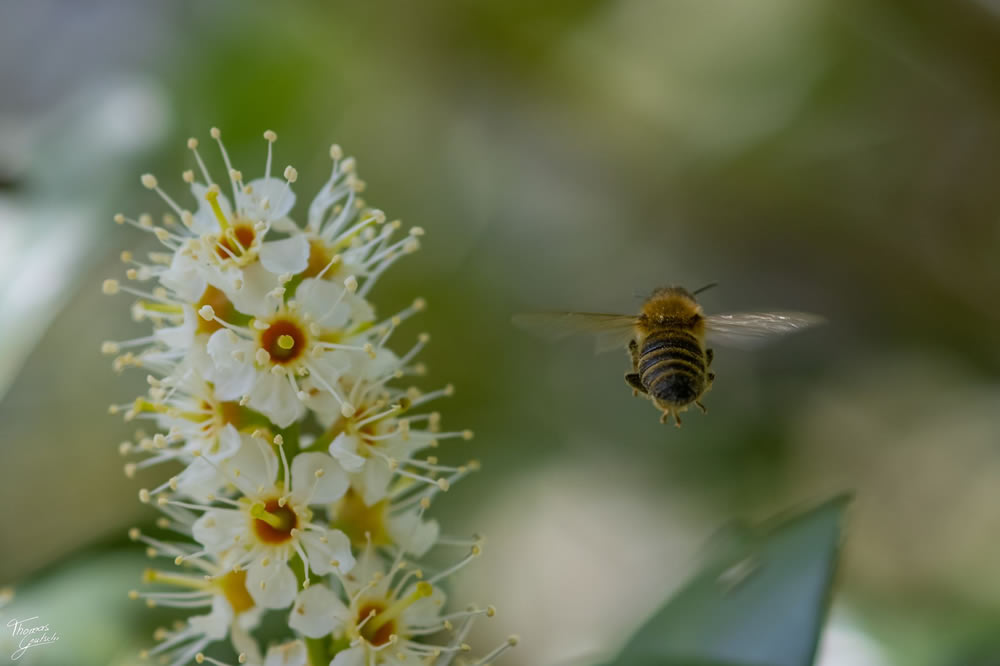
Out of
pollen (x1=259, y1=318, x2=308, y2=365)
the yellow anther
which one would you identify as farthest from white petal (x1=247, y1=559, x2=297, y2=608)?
the yellow anther

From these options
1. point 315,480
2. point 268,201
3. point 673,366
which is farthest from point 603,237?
point 315,480

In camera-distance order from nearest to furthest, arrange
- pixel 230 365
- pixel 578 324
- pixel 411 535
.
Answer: pixel 230 365, pixel 411 535, pixel 578 324

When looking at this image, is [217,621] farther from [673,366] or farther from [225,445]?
[673,366]

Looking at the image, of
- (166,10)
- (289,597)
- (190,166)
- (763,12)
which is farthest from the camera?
(763,12)

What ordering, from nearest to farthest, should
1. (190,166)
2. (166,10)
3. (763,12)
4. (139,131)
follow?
(139,131) → (190,166) → (166,10) → (763,12)

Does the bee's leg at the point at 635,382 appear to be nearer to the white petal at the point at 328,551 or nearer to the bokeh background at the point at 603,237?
the white petal at the point at 328,551

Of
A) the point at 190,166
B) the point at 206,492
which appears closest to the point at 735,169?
the point at 190,166

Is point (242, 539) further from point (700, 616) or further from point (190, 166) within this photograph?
point (190, 166)

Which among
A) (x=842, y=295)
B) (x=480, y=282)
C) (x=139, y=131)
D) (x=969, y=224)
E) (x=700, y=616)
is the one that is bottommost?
(x=700, y=616)

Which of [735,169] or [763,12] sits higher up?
[763,12]
